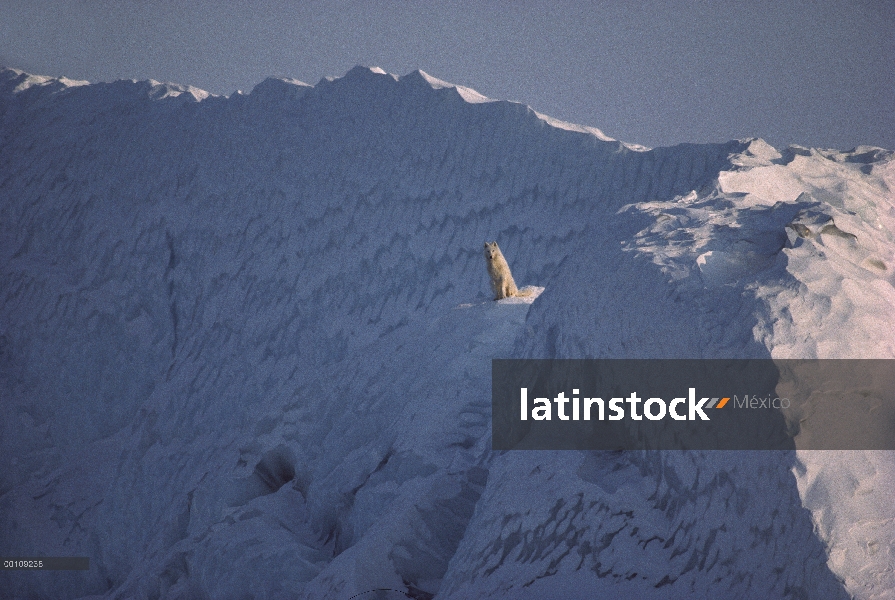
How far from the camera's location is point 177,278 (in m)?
15.1

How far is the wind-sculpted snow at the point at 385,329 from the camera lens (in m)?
3.78

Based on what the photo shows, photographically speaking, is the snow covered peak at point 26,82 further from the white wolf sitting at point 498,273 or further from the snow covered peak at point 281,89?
the white wolf sitting at point 498,273

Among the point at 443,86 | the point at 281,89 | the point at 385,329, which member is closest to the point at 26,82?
the point at 281,89

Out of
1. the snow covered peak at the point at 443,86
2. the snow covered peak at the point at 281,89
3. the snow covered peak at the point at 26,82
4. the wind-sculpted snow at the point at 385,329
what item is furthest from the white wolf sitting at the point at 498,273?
the snow covered peak at the point at 26,82

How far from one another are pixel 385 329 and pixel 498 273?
4.60m

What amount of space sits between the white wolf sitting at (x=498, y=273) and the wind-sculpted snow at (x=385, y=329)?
0.65 ft

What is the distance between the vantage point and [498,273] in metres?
8.06

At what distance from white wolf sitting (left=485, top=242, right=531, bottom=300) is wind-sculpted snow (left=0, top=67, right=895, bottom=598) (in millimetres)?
199

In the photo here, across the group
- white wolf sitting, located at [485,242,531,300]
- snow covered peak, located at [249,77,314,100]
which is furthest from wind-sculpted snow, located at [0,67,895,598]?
white wolf sitting, located at [485,242,531,300]

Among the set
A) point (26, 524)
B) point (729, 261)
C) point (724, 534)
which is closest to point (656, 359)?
point (729, 261)

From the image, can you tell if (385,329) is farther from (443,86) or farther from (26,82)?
(26,82)

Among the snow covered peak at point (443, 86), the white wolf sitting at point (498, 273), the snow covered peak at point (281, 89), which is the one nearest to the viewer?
the white wolf sitting at point (498, 273)

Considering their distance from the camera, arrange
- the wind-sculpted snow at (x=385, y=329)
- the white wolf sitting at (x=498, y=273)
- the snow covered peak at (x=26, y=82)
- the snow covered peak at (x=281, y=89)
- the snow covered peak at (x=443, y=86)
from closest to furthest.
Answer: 1. the wind-sculpted snow at (x=385, y=329)
2. the white wolf sitting at (x=498, y=273)
3. the snow covered peak at (x=443, y=86)
4. the snow covered peak at (x=281, y=89)
5. the snow covered peak at (x=26, y=82)

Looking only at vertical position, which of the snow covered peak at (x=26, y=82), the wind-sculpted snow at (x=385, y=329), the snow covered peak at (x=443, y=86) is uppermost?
the snow covered peak at (x=26, y=82)
